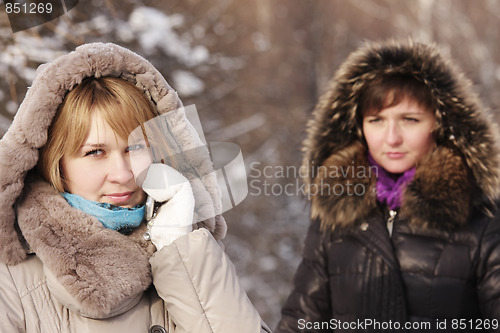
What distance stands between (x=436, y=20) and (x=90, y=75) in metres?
11.2

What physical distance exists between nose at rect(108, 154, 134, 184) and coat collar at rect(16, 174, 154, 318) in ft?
0.41

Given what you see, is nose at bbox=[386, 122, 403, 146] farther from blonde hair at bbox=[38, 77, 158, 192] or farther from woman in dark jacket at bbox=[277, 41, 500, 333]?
blonde hair at bbox=[38, 77, 158, 192]

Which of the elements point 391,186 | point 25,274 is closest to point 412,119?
point 391,186

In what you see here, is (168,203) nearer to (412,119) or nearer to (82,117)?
(82,117)

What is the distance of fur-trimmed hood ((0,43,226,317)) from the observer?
1.58 m

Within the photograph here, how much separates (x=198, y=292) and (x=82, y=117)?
22.7 inches

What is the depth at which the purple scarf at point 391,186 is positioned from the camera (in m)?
2.95

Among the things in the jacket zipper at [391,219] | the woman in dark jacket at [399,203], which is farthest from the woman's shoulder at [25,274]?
the jacket zipper at [391,219]

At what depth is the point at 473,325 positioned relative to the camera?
105 inches

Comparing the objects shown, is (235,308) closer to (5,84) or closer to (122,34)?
(5,84)

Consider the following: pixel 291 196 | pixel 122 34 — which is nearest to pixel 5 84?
pixel 122 34

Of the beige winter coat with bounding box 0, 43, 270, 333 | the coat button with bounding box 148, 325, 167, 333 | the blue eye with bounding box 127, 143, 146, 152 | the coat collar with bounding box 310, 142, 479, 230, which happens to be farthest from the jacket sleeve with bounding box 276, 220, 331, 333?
the blue eye with bounding box 127, 143, 146, 152

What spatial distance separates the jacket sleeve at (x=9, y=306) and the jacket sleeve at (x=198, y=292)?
357mm

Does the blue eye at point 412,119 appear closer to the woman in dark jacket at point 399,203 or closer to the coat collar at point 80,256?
the woman in dark jacket at point 399,203
